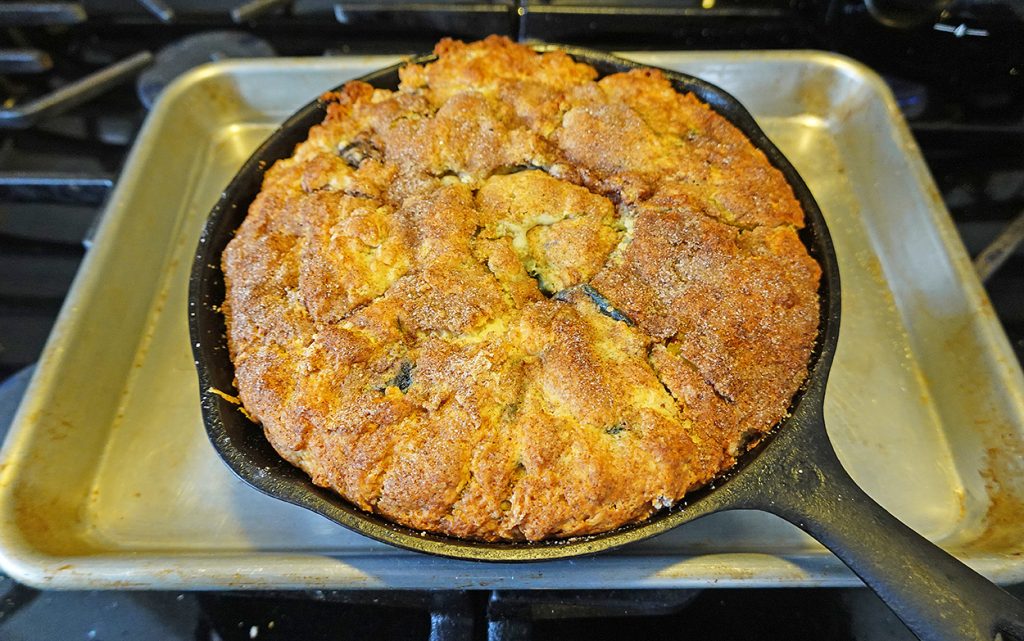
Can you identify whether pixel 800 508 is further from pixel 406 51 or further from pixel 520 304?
pixel 406 51

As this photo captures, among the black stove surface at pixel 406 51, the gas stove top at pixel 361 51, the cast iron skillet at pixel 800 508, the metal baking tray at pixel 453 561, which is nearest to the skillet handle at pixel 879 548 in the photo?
the cast iron skillet at pixel 800 508

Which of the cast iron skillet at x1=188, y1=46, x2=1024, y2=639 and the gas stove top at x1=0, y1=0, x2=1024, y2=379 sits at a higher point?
the gas stove top at x1=0, y1=0, x2=1024, y2=379

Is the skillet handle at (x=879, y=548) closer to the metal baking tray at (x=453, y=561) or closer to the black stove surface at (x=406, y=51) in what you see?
the metal baking tray at (x=453, y=561)

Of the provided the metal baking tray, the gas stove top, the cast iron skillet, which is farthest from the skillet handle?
the gas stove top

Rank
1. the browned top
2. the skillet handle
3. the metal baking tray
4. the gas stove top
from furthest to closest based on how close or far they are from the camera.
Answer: the gas stove top, the metal baking tray, the browned top, the skillet handle

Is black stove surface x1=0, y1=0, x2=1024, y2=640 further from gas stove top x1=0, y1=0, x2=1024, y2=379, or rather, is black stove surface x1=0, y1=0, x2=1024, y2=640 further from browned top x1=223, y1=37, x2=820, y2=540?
browned top x1=223, y1=37, x2=820, y2=540

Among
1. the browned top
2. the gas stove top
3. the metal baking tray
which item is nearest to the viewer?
the browned top

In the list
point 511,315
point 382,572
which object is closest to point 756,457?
point 511,315
